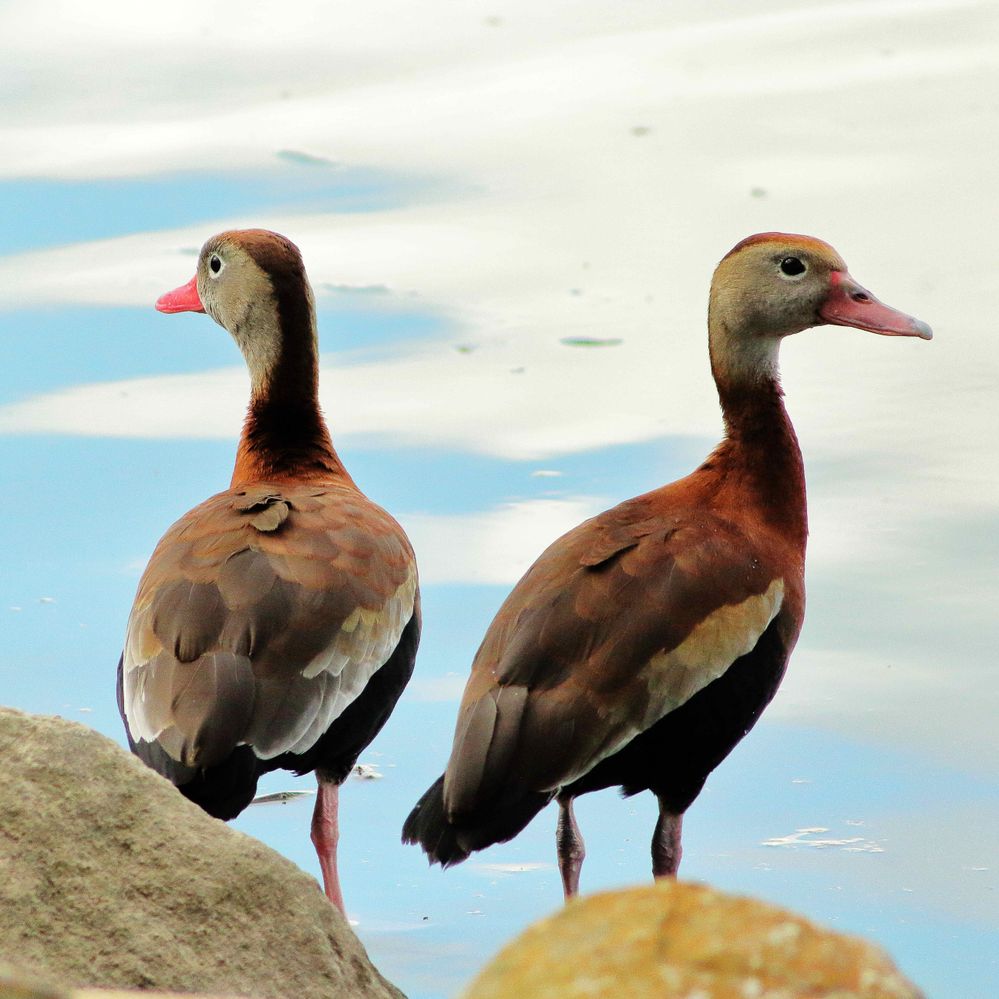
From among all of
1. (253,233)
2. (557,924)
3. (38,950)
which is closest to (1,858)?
(38,950)

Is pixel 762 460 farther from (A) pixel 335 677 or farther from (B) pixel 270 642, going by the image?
(B) pixel 270 642

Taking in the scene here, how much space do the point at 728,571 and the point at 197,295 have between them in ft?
9.32

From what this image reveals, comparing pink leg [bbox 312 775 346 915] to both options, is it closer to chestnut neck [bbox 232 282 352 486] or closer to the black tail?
the black tail

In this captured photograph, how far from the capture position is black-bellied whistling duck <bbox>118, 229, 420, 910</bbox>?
5.18m

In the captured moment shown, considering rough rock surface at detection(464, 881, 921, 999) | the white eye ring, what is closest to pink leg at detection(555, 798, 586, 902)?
the white eye ring

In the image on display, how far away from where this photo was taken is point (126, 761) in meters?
4.32

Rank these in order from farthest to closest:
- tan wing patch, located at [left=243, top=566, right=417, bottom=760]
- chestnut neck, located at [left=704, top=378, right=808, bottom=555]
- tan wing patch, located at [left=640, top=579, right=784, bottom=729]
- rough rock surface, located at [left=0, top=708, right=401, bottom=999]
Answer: chestnut neck, located at [left=704, top=378, right=808, bottom=555] < tan wing patch, located at [left=640, top=579, right=784, bottom=729] < tan wing patch, located at [left=243, top=566, right=417, bottom=760] < rough rock surface, located at [left=0, top=708, right=401, bottom=999]

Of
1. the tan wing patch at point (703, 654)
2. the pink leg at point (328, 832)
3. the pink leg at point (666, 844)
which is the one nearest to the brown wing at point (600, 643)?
the tan wing patch at point (703, 654)

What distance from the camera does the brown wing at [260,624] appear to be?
5.21m

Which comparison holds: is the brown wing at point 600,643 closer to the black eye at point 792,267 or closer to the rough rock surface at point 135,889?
the rough rock surface at point 135,889

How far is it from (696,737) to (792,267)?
1861 mm

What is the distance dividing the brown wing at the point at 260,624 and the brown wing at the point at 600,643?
0.41 meters

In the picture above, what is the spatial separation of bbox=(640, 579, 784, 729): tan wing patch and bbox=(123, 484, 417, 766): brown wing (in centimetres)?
92

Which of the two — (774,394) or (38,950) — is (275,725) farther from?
(774,394)
